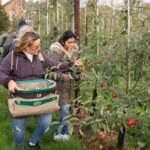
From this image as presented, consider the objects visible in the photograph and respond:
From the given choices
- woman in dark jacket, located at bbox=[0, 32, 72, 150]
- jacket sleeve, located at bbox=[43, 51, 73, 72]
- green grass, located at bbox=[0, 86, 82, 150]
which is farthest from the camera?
green grass, located at bbox=[0, 86, 82, 150]

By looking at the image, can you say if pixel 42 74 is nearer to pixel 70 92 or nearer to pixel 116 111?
pixel 70 92

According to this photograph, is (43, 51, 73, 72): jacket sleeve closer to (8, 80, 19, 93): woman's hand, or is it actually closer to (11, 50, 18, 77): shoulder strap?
(11, 50, 18, 77): shoulder strap

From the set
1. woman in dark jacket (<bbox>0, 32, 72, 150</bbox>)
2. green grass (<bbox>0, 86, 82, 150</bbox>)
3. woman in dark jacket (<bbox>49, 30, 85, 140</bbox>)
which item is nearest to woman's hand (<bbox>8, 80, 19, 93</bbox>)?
woman in dark jacket (<bbox>0, 32, 72, 150</bbox>)

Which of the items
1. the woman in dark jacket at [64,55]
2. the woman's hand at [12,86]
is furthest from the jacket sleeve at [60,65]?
the woman's hand at [12,86]

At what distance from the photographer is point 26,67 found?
12.2 ft

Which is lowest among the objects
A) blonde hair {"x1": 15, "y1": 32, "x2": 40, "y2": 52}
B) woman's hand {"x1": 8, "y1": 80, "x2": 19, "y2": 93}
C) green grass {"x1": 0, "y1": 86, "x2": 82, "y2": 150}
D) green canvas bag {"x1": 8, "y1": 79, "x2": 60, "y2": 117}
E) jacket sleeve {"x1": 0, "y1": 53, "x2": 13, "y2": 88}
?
green grass {"x1": 0, "y1": 86, "x2": 82, "y2": 150}

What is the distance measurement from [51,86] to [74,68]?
295 mm

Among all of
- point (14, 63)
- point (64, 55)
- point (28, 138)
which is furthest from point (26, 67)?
point (28, 138)

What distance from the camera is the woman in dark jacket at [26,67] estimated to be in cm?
361

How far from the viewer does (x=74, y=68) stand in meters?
3.64

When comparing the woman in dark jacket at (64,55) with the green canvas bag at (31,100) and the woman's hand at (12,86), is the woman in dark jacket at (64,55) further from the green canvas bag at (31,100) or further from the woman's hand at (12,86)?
the woman's hand at (12,86)

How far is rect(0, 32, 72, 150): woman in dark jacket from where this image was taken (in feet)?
11.8

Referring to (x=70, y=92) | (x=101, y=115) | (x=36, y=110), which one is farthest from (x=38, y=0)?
(x=101, y=115)

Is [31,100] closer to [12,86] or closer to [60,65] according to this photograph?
[12,86]
